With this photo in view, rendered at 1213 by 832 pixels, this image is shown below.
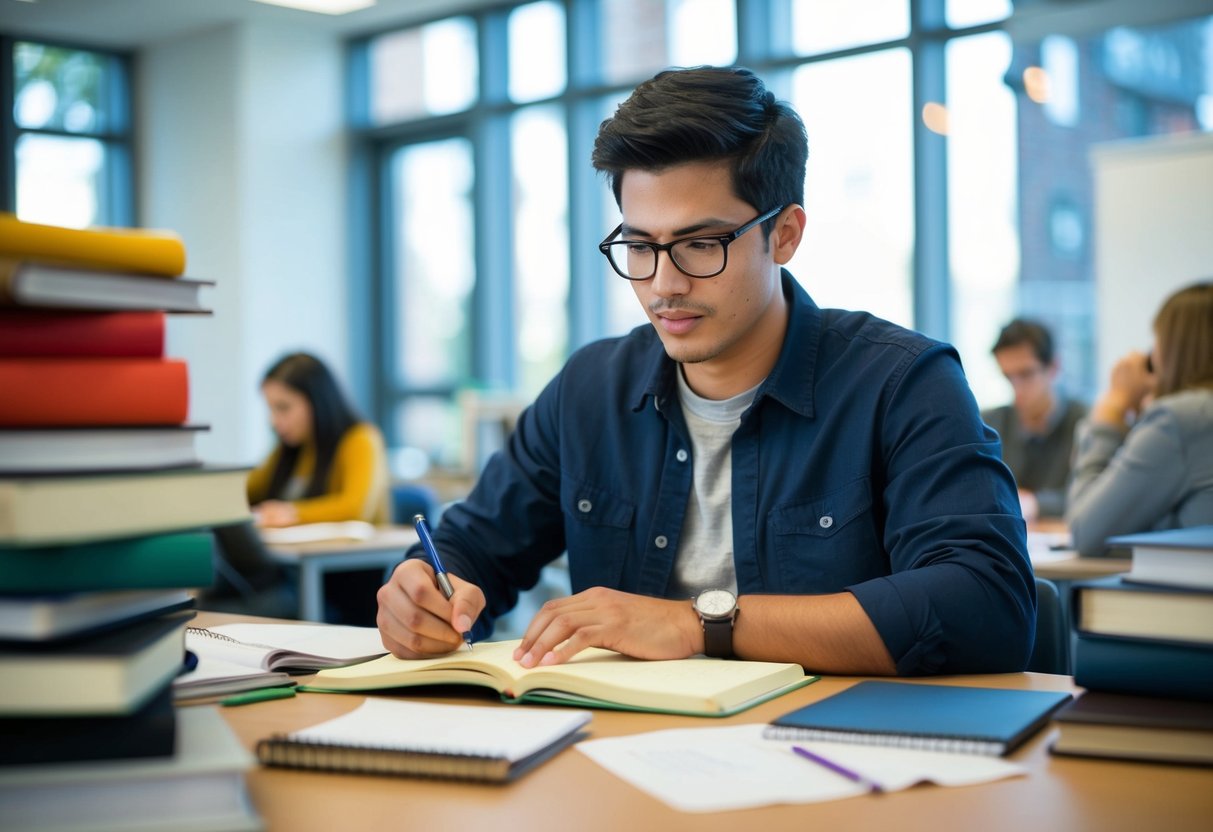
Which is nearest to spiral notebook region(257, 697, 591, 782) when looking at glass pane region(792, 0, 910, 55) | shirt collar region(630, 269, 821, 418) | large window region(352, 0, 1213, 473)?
shirt collar region(630, 269, 821, 418)

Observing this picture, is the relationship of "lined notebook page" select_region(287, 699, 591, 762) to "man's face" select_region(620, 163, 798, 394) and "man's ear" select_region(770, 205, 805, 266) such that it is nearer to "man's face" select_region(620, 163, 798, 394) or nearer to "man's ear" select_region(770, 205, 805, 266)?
"man's face" select_region(620, 163, 798, 394)

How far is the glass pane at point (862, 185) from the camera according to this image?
19.2 ft

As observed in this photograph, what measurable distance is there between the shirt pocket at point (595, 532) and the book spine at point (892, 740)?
762 mm

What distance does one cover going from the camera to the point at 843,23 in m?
6.05

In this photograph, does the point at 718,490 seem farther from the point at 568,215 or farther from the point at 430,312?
the point at 430,312

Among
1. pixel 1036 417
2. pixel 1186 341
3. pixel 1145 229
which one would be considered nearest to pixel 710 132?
pixel 1186 341

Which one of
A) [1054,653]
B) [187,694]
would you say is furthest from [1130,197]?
[187,694]

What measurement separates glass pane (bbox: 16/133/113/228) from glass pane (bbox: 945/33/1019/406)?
5.26 metres

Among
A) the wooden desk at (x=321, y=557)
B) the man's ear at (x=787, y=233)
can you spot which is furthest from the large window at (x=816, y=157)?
the man's ear at (x=787, y=233)

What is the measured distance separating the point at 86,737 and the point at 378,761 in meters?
0.25

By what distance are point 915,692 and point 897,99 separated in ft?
16.6

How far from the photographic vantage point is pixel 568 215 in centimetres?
712

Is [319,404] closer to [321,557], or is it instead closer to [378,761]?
[321,557]

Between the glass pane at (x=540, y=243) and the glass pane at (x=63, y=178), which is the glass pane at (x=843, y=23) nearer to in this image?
the glass pane at (x=540, y=243)
